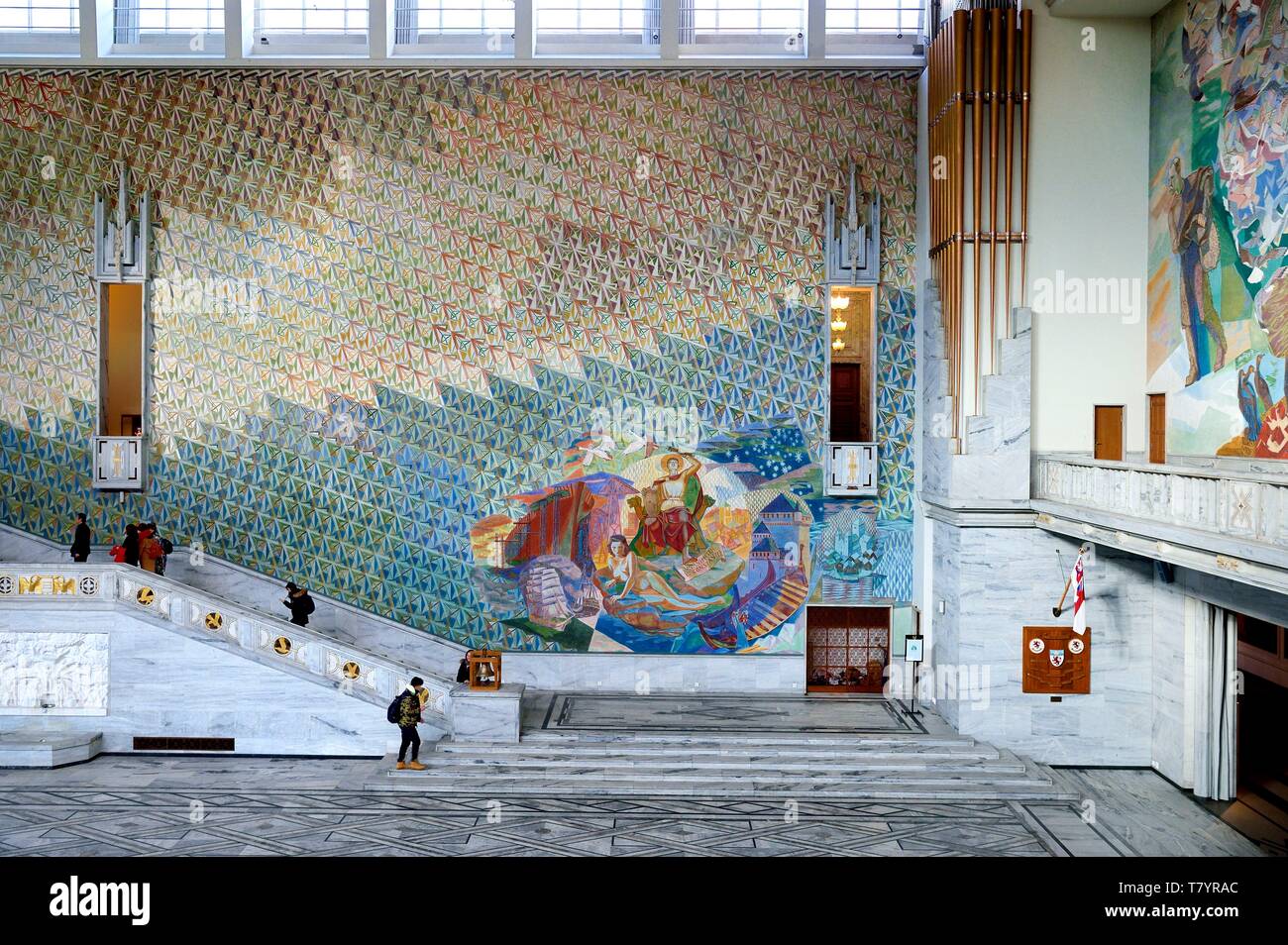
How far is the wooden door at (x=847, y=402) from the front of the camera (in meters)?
21.2

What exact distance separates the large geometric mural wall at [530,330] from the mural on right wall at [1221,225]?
379 cm

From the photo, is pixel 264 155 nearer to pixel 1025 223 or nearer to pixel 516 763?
pixel 516 763

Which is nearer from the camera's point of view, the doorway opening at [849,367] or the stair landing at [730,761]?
the stair landing at [730,761]

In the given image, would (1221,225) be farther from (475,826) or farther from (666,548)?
(475,826)

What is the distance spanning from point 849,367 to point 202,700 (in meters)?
13.0

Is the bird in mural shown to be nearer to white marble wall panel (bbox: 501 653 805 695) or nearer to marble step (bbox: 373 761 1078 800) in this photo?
white marble wall panel (bbox: 501 653 805 695)

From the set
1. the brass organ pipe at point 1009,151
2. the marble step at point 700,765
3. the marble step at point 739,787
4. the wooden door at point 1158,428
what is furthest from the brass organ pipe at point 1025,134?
the marble step at point 739,787

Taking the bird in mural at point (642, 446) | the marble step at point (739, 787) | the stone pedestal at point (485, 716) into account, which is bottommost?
the marble step at point (739, 787)

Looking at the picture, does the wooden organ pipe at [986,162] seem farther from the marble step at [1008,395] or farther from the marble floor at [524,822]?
the marble floor at [524,822]

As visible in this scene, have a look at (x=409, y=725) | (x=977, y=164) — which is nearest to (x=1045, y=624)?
(x=977, y=164)

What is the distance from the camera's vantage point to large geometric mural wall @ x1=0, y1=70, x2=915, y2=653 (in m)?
17.0

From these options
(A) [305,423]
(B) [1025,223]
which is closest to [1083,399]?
(B) [1025,223]

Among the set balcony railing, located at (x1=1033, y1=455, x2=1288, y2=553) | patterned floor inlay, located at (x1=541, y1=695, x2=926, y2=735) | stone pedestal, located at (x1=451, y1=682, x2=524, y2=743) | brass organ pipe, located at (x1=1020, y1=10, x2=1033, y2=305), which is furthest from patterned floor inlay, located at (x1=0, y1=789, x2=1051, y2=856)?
brass organ pipe, located at (x1=1020, y1=10, x2=1033, y2=305)

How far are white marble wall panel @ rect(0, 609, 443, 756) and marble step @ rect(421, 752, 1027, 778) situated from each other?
3.76ft
